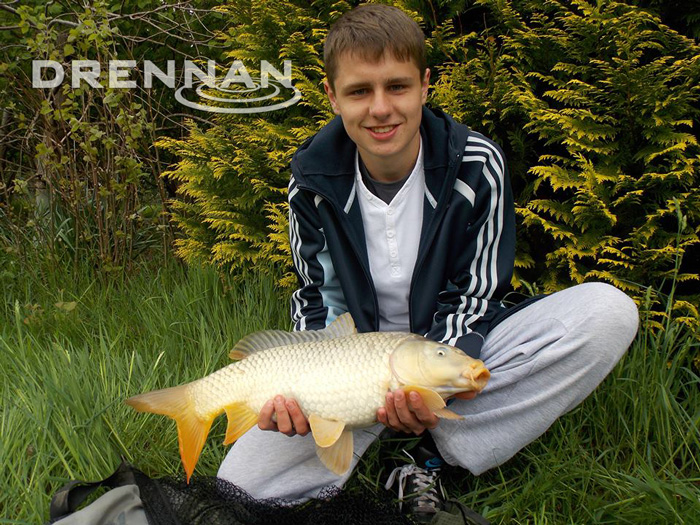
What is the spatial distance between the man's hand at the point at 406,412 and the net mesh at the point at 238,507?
0.19m

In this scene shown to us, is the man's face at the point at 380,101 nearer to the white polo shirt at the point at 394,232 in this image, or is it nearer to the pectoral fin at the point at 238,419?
the white polo shirt at the point at 394,232

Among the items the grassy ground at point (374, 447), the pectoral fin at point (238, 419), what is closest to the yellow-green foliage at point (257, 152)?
the grassy ground at point (374, 447)

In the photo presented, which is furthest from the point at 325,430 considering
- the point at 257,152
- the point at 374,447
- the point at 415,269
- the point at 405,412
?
the point at 257,152

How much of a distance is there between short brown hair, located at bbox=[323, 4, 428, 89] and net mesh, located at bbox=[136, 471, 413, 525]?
1.12 meters

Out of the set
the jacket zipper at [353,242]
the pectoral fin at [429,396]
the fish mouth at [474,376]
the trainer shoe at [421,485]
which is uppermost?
the jacket zipper at [353,242]

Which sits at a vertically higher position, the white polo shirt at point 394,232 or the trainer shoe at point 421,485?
the white polo shirt at point 394,232

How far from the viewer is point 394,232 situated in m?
2.00

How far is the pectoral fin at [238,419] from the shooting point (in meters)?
1.63

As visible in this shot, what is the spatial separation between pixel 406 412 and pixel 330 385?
18 cm

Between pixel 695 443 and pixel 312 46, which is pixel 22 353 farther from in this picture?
pixel 695 443

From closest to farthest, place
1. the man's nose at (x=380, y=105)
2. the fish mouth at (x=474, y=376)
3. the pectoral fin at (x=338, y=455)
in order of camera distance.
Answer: the fish mouth at (x=474, y=376) → the pectoral fin at (x=338, y=455) → the man's nose at (x=380, y=105)

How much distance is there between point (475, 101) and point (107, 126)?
1.73 metres

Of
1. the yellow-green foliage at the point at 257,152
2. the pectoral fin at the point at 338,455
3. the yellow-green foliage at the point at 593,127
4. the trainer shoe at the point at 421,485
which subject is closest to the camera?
the pectoral fin at the point at 338,455

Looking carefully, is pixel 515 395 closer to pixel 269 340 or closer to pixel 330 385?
pixel 330 385
